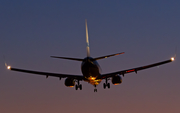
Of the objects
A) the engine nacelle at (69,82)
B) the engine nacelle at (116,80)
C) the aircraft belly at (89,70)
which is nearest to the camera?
the aircraft belly at (89,70)

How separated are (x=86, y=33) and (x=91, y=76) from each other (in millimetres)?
7987

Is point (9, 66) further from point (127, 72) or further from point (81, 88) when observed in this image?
point (127, 72)

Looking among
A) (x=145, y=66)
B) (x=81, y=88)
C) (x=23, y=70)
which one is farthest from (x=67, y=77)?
(x=145, y=66)

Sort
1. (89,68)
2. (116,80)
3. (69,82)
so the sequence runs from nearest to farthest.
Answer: (89,68), (116,80), (69,82)

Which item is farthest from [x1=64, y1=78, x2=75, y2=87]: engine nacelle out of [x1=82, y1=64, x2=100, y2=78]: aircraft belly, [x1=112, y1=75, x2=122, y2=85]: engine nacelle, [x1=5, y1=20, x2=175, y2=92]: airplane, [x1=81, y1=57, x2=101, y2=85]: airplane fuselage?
[x1=112, y1=75, x2=122, y2=85]: engine nacelle

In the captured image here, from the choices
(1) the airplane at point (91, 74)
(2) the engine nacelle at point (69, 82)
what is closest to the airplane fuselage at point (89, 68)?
(1) the airplane at point (91, 74)

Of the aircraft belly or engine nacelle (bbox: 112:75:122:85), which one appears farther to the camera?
engine nacelle (bbox: 112:75:122:85)

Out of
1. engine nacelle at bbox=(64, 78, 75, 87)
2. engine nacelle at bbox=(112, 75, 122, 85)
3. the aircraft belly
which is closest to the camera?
the aircraft belly

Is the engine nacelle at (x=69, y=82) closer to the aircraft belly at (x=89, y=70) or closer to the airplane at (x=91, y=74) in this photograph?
the airplane at (x=91, y=74)

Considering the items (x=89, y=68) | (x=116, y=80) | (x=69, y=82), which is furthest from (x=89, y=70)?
(x=116, y=80)

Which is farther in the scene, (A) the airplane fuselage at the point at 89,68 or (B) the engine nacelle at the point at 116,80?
(B) the engine nacelle at the point at 116,80

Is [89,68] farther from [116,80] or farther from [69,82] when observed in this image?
[116,80]

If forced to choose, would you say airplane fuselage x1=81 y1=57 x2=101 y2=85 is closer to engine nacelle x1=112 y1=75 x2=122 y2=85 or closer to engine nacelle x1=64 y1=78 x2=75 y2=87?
engine nacelle x1=112 y1=75 x2=122 y2=85

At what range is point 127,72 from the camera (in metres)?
54.7
